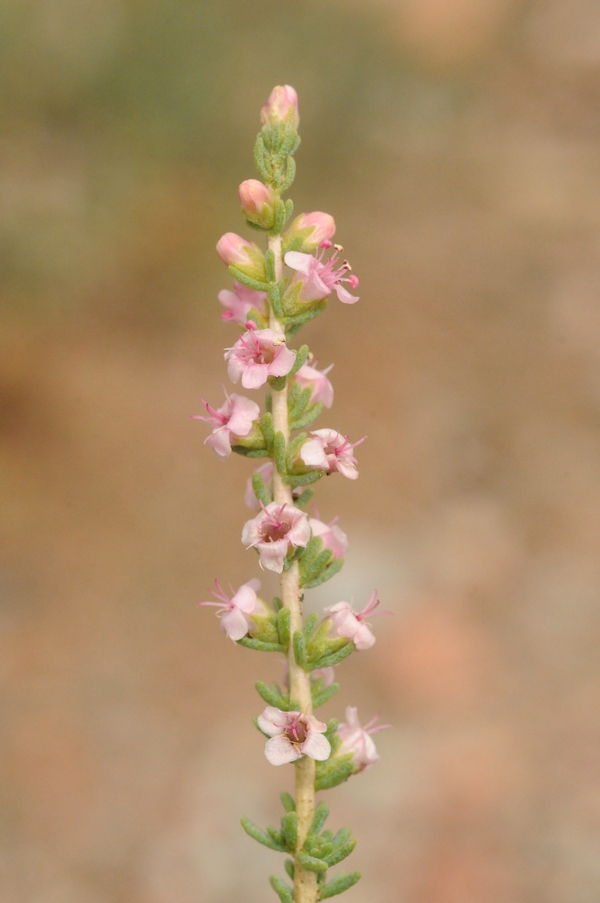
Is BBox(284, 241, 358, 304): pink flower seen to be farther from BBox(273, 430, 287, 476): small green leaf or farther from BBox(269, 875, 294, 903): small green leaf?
BBox(269, 875, 294, 903): small green leaf

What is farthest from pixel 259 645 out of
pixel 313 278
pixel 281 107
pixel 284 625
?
pixel 281 107

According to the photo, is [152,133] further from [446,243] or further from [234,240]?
[234,240]

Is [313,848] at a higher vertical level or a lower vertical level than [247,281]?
lower

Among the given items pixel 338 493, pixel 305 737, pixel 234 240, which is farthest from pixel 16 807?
pixel 234 240

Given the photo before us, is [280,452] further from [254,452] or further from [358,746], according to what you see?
[358,746]

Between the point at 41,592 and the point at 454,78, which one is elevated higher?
the point at 454,78

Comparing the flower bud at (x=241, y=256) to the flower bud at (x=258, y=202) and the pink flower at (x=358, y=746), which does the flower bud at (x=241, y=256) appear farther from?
the pink flower at (x=358, y=746)
